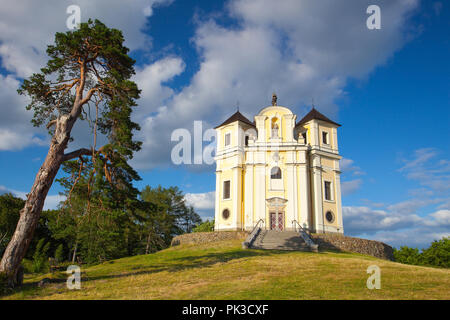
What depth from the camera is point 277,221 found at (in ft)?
103

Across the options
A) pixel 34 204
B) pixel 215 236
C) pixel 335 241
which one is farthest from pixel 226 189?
pixel 34 204

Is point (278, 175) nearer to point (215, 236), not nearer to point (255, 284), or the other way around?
point (215, 236)

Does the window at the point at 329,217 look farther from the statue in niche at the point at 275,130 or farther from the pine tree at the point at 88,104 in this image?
the pine tree at the point at 88,104

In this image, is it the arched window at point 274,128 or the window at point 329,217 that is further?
the arched window at point 274,128

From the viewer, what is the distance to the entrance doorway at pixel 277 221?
31320mm

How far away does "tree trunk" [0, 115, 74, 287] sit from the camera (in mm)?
11633

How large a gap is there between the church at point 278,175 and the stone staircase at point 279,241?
9.01 ft

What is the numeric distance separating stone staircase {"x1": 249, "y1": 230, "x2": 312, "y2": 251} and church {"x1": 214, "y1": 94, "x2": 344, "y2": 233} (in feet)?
9.01

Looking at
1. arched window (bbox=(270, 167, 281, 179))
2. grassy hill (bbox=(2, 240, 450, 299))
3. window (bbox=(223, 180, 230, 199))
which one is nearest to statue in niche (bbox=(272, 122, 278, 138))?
arched window (bbox=(270, 167, 281, 179))

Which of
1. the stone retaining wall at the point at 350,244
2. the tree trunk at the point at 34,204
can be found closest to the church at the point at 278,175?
the stone retaining wall at the point at 350,244

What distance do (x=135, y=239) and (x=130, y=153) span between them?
30.9 meters

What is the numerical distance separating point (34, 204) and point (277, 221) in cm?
2300

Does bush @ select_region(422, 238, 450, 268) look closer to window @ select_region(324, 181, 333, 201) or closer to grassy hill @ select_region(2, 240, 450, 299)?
window @ select_region(324, 181, 333, 201)
